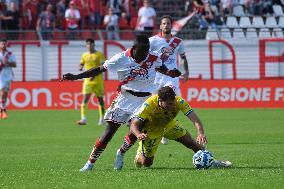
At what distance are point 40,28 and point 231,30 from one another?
286 inches

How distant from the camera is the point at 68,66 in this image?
109 ft

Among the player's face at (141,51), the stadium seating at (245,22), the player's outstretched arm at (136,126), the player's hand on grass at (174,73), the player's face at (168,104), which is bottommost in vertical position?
the player's outstretched arm at (136,126)

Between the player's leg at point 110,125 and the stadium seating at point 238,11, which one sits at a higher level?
the stadium seating at point 238,11

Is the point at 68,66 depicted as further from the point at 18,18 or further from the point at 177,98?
the point at 177,98

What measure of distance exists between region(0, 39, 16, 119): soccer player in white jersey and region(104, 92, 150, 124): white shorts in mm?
14350

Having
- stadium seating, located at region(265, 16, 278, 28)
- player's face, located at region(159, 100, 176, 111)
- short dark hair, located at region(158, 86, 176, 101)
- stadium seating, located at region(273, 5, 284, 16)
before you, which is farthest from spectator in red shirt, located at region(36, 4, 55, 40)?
short dark hair, located at region(158, 86, 176, 101)

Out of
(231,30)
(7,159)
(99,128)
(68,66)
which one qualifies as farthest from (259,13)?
(7,159)

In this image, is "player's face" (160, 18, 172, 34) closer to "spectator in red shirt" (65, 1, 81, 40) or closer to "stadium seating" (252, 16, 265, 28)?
"spectator in red shirt" (65, 1, 81, 40)

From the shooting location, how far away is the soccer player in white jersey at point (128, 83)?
13664 mm

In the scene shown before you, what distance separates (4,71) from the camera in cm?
2888

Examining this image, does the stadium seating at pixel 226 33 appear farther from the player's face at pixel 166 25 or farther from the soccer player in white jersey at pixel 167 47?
the player's face at pixel 166 25

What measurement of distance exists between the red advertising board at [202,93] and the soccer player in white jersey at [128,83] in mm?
17682

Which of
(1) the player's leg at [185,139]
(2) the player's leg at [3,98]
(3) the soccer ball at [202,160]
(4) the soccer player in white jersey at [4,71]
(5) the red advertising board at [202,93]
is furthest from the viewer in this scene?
(5) the red advertising board at [202,93]

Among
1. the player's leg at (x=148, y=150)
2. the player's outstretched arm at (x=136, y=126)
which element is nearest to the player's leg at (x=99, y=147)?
the player's leg at (x=148, y=150)
